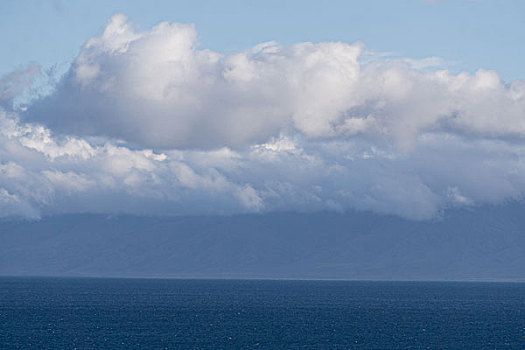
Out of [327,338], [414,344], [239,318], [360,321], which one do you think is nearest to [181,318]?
[239,318]

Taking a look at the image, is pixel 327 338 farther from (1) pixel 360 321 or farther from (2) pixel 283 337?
(1) pixel 360 321

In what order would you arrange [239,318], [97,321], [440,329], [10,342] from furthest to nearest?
[239,318] → [97,321] → [440,329] → [10,342]

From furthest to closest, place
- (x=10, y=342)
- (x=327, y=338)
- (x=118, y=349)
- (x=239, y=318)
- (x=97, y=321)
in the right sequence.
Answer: (x=239, y=318) → (x=97, y=321) → (x=327, y=338) → (x=10, y=342) → (x=118, y=349)

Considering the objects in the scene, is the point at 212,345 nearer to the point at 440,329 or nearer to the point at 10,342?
the point at 10,342

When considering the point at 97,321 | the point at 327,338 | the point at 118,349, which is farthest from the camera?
the point at 97,321

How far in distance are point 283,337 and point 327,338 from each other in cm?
778

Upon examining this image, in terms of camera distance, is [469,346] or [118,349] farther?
[469,346]

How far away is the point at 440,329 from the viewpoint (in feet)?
554

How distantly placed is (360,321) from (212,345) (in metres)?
60.8

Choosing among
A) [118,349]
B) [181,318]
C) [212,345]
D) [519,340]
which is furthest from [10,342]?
[519,340]

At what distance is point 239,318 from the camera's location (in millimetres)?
194500

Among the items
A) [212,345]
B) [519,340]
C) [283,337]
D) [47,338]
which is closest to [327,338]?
[283,337]

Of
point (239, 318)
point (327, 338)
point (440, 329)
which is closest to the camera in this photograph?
point (327, 338)

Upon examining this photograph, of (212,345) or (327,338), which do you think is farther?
(327,338)
